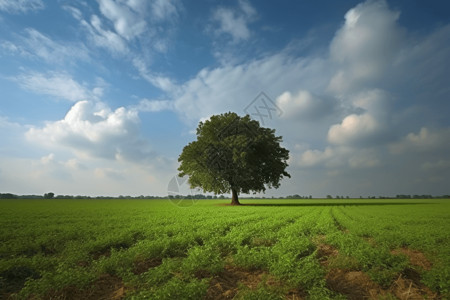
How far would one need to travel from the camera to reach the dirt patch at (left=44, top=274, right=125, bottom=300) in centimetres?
568

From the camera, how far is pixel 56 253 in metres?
9.44

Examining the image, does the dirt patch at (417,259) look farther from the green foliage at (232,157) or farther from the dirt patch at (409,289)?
the green foliage at (232,157)

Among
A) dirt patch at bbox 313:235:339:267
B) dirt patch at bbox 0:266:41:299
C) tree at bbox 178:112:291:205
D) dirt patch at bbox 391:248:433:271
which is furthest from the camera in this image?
tree at bbox 178:112:291:205

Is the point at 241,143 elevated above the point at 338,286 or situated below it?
above

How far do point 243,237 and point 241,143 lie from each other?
96.6 feet

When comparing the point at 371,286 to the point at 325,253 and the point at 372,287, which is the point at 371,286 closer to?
the point at 372,287

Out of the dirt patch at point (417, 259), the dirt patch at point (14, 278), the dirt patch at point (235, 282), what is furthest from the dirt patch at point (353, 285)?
the dirt patch at point (14, 278)

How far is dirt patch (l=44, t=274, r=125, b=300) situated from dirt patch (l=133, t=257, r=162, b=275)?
0.94 meters

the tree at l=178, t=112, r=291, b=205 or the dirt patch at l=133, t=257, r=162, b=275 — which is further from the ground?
the tree at l=178, t=112, r=291, b=205

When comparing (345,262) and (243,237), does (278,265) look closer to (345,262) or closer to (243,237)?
(345,262)

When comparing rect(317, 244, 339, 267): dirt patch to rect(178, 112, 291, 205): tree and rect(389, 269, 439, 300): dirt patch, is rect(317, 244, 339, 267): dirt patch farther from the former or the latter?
rect(178, 112, 291, 205): tree

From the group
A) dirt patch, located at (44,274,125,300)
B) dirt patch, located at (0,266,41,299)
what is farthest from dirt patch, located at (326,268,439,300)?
dirt patch, located at (0,266,41,299)

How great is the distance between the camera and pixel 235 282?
670 centimetres

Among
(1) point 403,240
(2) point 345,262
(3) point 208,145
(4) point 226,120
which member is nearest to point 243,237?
(2) point 345,262
